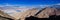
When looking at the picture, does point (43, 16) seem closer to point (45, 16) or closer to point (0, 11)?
point (45, 16)

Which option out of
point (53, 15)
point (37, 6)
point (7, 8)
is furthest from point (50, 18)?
point (7, 8)

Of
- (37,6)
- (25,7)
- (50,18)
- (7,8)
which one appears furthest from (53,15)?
(7,8)

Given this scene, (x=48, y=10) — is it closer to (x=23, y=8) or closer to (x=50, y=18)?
(x=50, y=18)

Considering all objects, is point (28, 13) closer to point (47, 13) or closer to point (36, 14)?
point (36, 14)

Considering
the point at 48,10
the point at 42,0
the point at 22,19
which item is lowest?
the point at 22,19

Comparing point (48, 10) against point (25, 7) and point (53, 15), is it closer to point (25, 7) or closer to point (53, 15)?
point (53, 15)

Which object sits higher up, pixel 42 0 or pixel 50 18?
pixel 42 0

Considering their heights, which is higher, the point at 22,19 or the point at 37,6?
the point at 37,6

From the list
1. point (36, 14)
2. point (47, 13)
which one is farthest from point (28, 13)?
point (47, 13)
